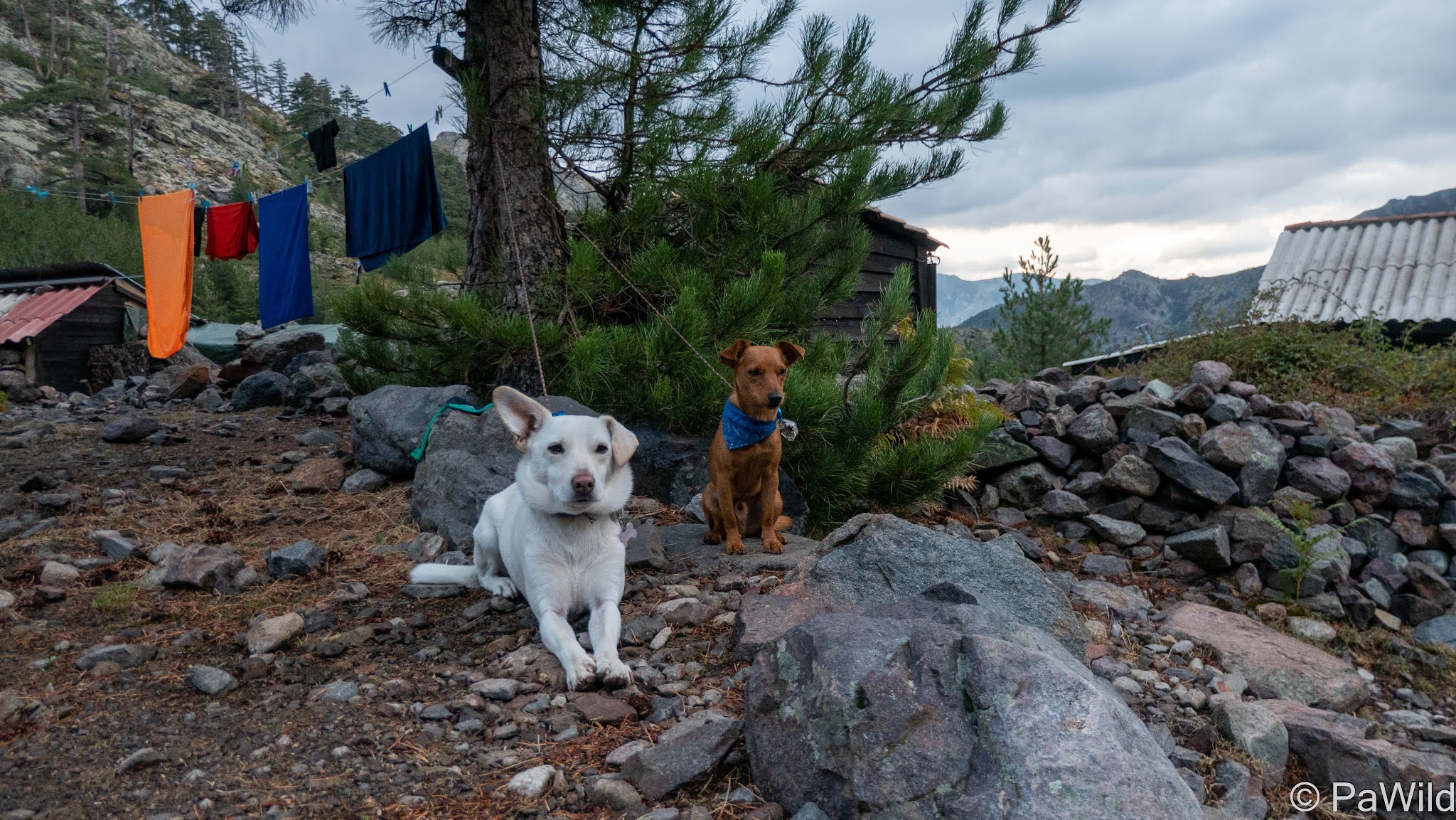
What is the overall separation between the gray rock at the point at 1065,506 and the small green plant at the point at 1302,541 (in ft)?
4.74

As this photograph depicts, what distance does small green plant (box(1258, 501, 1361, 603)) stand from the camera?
6.52m

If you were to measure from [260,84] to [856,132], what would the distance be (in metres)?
69.4

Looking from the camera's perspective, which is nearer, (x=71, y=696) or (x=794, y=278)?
(x=71, y=696)

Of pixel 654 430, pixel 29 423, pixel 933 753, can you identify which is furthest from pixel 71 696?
pixel 29 423

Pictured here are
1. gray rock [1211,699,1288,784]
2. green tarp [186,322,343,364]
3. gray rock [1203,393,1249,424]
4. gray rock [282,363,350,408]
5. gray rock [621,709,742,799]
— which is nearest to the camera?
gray rock [621,709,742,799]

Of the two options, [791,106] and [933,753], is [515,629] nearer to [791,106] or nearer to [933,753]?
[933,753]

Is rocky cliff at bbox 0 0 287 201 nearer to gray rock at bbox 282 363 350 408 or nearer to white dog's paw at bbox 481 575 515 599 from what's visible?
gray rock at bbox 282 363 350 408

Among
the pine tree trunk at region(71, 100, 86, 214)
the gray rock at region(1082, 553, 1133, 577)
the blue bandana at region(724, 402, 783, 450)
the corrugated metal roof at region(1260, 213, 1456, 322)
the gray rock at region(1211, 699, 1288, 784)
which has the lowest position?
the gray rock at region(1082, 553, 1133, 577)

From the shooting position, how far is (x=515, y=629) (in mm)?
3914

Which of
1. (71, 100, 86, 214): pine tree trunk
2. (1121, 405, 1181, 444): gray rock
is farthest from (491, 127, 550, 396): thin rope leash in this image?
(71, 100, 86, 214): pine tree trunk

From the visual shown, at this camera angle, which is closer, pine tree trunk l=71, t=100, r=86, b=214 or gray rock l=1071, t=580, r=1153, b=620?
gray rock l=1071, t=580, r=1153, b=620

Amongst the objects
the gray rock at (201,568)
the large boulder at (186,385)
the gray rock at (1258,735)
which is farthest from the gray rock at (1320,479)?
the large boulder at (186,385)

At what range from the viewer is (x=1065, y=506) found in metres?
7.87

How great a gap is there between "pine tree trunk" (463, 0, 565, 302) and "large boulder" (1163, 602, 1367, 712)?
17.9 ft
